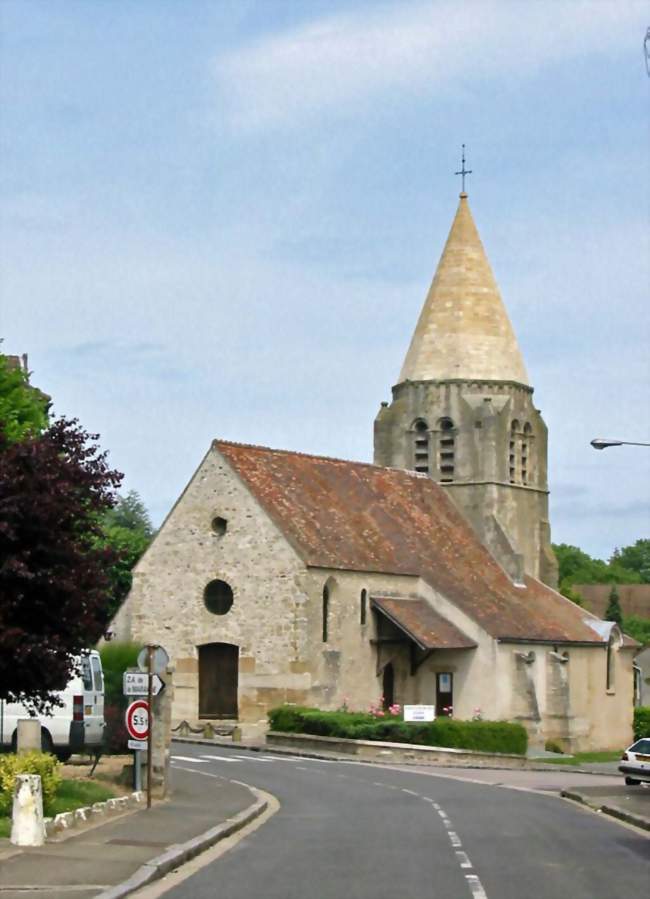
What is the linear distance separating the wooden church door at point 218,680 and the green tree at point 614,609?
70674mm

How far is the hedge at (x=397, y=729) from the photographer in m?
44.8

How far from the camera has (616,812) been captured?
87.6 feet

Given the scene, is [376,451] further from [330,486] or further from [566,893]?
[566,893]

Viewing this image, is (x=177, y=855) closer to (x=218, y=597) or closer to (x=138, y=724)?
(x=138, y=724)

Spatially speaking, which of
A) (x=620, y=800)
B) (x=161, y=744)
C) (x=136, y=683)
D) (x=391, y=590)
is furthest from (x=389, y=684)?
(x=136, y=683)

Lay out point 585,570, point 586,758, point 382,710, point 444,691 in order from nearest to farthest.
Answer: point 382,710
point 586,758
point 444,691
point 585,570

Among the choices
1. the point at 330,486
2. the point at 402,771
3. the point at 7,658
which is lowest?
the point at 402,771

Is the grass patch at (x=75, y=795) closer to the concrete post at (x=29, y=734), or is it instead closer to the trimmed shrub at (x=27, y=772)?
the trimmed shrub at (x=27, y=772)

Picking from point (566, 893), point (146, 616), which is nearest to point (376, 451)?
point (146, 616)

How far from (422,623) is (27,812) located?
114 ft

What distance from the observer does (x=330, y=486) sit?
184 feet

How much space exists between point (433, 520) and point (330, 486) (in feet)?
16.1

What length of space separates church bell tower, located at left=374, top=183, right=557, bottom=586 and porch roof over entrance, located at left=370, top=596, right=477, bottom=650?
7.10 m

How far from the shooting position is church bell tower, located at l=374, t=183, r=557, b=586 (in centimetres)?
6122
